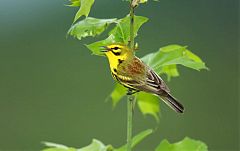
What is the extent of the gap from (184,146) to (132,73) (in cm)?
21

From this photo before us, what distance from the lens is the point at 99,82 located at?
5.17m

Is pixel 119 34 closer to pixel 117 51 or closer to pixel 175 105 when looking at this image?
pixel 117 51

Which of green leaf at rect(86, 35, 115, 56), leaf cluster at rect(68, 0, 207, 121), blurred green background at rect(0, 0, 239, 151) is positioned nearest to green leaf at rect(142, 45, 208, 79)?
leaf cluster at rect(68, 0, 207, 121)

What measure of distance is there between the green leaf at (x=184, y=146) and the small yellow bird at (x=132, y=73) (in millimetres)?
117

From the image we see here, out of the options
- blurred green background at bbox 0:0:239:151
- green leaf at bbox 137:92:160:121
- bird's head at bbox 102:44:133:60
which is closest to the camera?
bird's head at bbox 102:44:133:60

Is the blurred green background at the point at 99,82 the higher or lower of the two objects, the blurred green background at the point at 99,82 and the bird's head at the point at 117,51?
the lower

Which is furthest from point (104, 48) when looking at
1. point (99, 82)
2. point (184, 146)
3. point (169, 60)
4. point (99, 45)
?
point (99, 82)

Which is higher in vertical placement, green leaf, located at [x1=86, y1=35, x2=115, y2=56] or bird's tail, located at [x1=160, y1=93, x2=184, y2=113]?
green leaf, located at [x1=86, y1=35, x2=115, y2=56]

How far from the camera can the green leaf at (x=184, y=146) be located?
1.19 metres

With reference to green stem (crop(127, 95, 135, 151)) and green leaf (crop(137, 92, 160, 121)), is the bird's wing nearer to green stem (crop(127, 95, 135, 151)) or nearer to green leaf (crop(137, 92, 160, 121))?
green stem (crop(127, 95, 135, 151))

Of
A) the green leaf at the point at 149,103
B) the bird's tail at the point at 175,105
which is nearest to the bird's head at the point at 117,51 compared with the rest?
the bird's tail at the point at 175,105

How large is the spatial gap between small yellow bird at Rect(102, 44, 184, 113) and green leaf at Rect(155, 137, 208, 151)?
117 mm

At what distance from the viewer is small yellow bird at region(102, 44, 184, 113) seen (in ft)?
3.57

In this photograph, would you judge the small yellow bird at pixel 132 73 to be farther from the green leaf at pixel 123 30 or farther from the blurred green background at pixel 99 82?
the blurred green background at pixel 99 82
